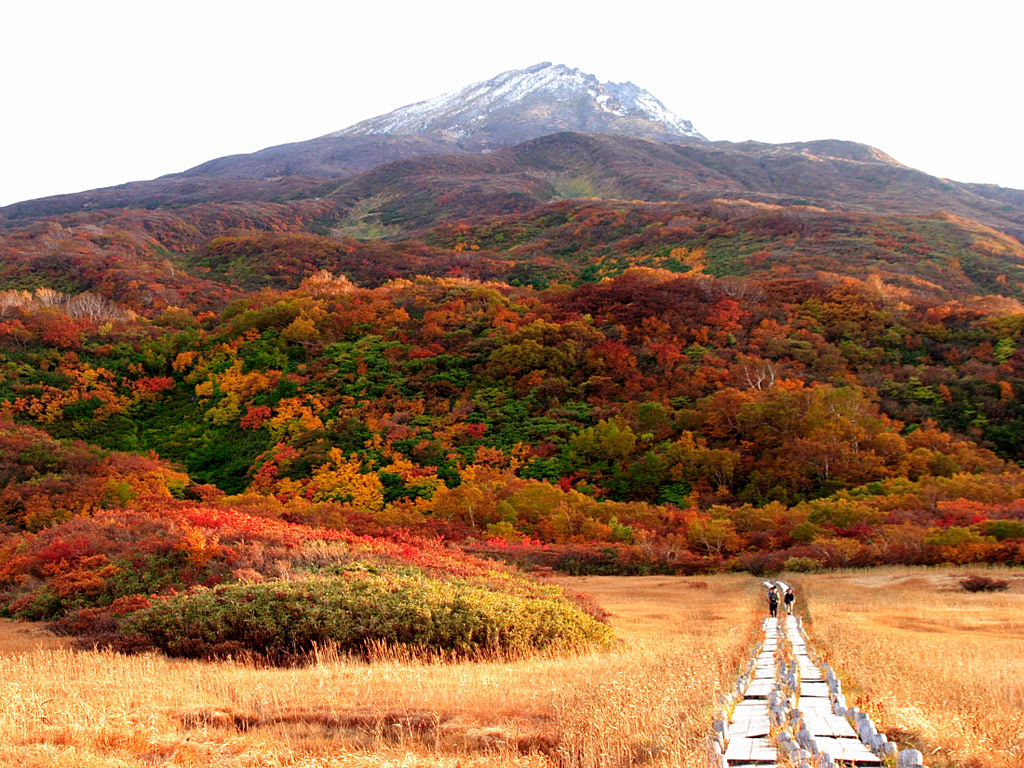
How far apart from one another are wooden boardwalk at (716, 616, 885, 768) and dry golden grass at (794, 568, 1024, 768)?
32cm

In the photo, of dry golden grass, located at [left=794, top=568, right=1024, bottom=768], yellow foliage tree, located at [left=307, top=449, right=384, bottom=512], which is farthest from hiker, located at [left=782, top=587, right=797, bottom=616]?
yellow foliage tree, located at [left=307, top=449, right=384, bottom=512]

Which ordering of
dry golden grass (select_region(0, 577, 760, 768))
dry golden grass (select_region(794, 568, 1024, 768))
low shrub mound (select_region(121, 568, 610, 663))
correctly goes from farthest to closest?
low shrub mound (select_region(121, 568, 610, 663))
dry golden grass (select_region(0, 577, 760, 768))
dry golden grass (select_region(794, 568, 1024, 768))

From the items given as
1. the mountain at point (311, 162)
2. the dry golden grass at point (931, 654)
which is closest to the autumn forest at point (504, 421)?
the dry golden grass at point (931, 654)

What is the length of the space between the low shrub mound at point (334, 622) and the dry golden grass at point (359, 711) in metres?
0.97

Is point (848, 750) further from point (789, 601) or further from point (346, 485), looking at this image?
point (346, 485)

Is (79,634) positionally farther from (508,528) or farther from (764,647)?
(508,528)

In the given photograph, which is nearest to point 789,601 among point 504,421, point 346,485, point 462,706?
point 462,706

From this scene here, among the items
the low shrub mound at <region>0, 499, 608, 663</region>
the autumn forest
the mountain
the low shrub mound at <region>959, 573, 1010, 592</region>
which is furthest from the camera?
the mountain

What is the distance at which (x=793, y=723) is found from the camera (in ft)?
20.8

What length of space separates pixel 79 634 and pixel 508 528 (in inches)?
672

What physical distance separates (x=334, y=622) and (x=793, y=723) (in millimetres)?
→ 7907

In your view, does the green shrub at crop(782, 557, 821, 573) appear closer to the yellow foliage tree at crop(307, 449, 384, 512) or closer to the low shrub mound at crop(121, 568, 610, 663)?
the low shrub mound at crop(121, 568, 610, 663)

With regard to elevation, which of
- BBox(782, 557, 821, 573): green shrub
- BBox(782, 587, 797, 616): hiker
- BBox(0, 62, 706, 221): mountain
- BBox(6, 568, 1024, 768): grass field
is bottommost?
BBox(782, 557, 821, 573): green shrub

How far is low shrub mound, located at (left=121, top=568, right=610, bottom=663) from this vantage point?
1198 centimetres
